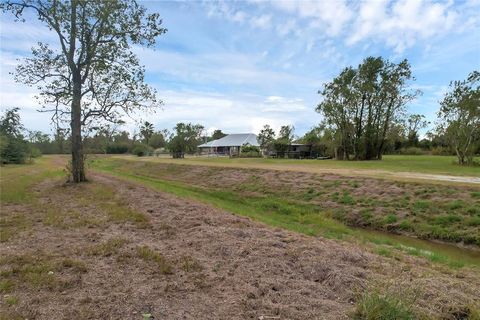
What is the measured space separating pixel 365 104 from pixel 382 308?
137 ft

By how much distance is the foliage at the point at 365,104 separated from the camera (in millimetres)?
39812

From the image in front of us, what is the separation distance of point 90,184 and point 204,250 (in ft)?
43.1

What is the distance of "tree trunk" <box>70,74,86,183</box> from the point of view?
16.6 meters

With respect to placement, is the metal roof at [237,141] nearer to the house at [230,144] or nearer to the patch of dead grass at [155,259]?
the house at [230,144]

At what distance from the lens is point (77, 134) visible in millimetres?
17000

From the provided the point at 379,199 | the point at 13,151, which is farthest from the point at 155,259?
the point at 13,151

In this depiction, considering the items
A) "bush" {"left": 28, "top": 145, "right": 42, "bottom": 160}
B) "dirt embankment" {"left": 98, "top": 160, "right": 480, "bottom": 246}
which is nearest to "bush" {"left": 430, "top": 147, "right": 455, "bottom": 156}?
"dirt embankment" {"left": 98, "top": 160, "right": 480, "bottom": 246}

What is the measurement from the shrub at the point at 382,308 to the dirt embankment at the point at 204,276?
0.65ft

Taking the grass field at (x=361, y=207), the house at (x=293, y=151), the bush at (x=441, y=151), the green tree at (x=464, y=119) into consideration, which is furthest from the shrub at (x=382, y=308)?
the bush at (x=441, y=151)

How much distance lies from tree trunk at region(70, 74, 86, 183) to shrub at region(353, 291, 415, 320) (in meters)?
16.7

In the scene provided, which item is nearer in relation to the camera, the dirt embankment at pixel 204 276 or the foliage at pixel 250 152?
the dirt embankment at pixel 204 276

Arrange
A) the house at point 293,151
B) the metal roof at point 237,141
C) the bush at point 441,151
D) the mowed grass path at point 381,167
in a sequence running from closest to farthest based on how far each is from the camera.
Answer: the mowed grass path at point 381,167
the bush at point 441,151
the house at point 293,151
the metal roof at point 237,141

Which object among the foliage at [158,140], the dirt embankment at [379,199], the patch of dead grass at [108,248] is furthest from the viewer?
the foliage at [158,140]

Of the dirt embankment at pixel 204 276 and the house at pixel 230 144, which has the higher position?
the house at pixel 230 144
